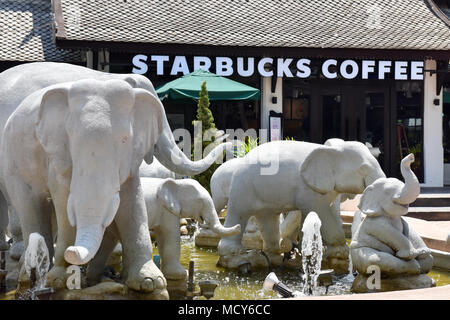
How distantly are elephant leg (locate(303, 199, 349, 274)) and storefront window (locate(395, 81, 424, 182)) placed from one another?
12811 millimetres

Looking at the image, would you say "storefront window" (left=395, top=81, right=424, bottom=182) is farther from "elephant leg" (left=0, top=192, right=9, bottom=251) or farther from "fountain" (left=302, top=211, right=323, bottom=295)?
"elephant leg" (left=0, top=192, right=9, bottom=251)

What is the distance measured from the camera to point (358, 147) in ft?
27.0

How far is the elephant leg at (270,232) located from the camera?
8.73 meters

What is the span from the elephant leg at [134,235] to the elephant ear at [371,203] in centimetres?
216

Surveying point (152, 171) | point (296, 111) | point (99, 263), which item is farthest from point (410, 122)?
point (99, 263)

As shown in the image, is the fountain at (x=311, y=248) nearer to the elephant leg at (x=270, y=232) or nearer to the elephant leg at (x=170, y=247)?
the elephant leg at (x=270, y=232)

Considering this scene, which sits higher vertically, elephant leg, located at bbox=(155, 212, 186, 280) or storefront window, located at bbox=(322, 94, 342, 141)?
storefront window, located at bbox=(322, 94, 342, 141)

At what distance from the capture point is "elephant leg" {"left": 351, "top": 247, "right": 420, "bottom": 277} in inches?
269

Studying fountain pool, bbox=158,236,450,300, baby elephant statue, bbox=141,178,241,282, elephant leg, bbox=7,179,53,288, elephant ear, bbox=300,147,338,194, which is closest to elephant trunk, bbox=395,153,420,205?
fountain pool, bbox=158,236,450,300

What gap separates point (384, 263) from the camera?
269 inches

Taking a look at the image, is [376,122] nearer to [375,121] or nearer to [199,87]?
[375,121]

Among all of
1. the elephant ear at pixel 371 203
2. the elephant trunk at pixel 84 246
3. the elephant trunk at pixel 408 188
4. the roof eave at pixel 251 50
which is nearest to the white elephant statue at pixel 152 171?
the elephant ear at pixel 371 203
